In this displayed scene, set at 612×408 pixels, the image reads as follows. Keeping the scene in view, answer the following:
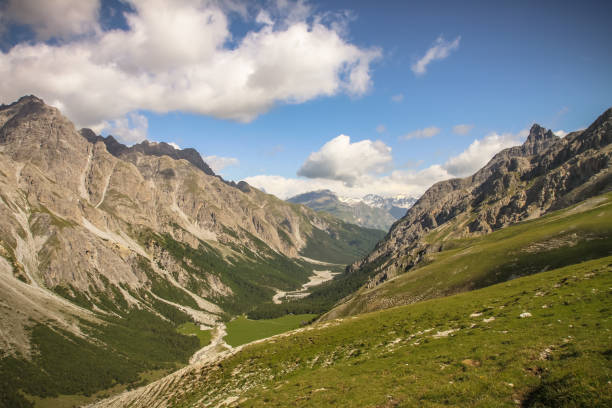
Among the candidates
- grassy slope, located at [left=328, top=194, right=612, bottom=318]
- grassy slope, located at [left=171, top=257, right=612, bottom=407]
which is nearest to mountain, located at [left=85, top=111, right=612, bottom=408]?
grassy slope, located at [left=171, top=257, right=612, bottom=407]

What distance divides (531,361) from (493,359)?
308cm

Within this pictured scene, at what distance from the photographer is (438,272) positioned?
109000 mm

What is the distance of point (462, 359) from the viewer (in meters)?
27.7

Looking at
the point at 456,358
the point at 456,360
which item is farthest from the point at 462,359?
the point at 456,358

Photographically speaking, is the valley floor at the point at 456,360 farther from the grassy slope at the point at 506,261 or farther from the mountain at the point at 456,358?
the grassy slope at the point at 506,261

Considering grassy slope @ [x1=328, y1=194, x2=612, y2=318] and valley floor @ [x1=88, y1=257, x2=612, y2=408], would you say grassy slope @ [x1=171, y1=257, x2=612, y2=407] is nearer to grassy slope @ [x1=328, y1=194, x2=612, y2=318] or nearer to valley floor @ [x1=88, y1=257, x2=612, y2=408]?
valley floor @ [x1=88, y1=257, x2=612, y2=408]

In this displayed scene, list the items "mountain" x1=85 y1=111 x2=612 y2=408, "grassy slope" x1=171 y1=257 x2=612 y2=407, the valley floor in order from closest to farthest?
"grassy slope" x1=171 y1=257 x2=612 y2=407
the valley floor
"mountain" x1=85 y1=111 x2=612 y2=408

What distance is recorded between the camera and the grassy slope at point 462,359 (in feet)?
64.0

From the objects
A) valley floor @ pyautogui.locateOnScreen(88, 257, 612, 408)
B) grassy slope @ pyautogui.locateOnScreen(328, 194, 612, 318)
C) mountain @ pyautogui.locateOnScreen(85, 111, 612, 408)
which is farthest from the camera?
grassy slope @ pyautogui.locateOnScreen(328, 194, 612, 318)

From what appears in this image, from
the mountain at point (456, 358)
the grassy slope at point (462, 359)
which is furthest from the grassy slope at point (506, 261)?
the grassy slope at point (462, 359)

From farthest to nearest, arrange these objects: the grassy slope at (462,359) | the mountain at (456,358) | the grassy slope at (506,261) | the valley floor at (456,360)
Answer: the grassy slope at (506,261), the mountain at (456,358), the valley floor at (456,360), the grassy slope at (462,359)

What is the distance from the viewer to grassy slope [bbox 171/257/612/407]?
64.0 feet

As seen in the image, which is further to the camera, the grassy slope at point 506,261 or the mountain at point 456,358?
the grassy slope at point 506,261

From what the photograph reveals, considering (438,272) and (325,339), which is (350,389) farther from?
(438,272)
